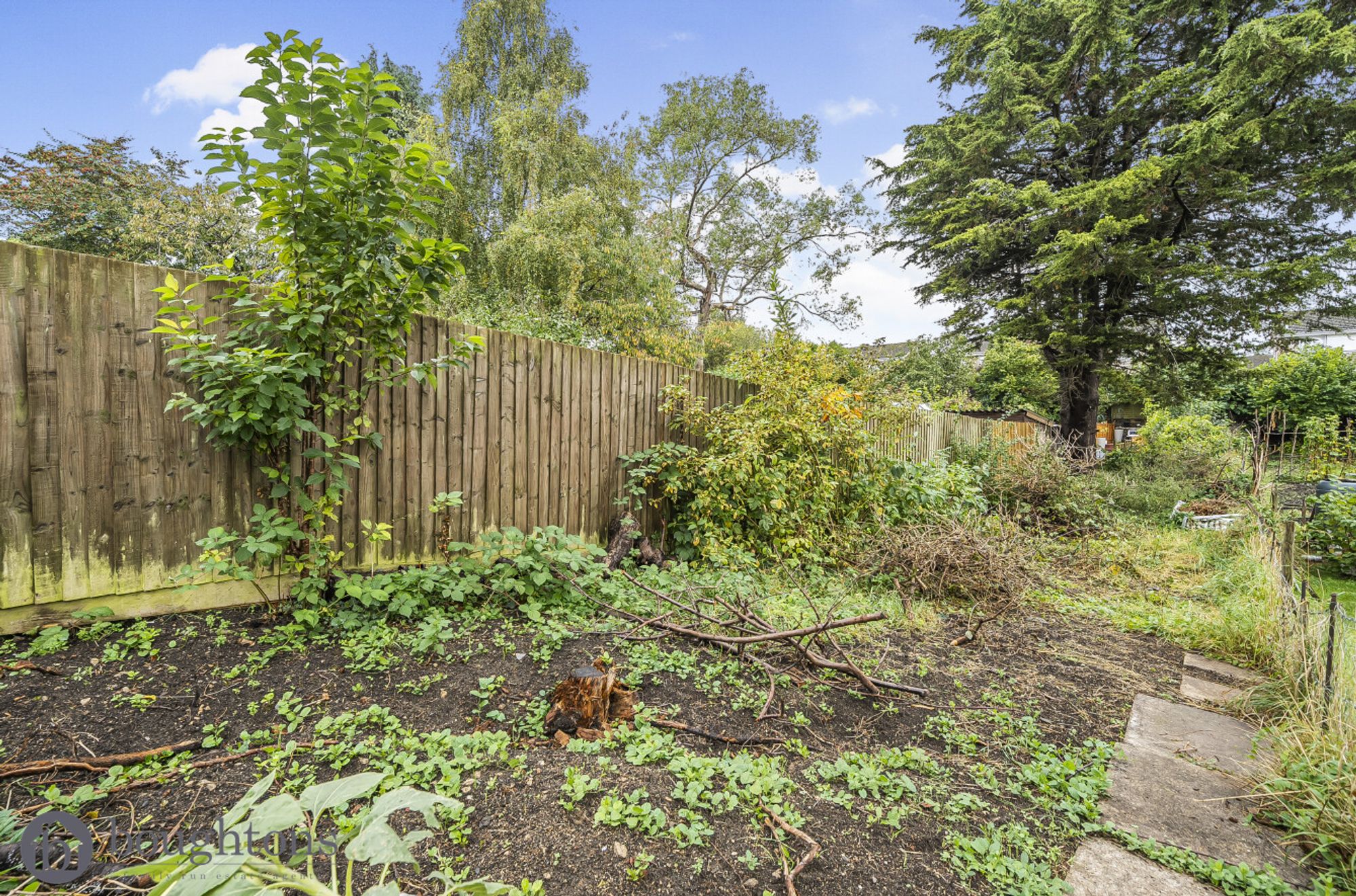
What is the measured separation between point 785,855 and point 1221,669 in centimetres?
303

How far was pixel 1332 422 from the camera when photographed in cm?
684

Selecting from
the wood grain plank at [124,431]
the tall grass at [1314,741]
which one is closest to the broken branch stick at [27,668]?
the wood grain plank at [124,431]

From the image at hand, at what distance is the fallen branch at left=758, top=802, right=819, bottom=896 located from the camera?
1.28 meters

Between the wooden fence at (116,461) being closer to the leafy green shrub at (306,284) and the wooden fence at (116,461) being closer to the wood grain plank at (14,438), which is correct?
the wood grain plank at (14,438)

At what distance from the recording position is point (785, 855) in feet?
4.43

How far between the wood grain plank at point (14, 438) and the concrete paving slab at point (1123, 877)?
362cm

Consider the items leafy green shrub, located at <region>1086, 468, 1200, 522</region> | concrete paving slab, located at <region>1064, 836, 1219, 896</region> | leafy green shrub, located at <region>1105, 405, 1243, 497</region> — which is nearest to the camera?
concrete paving slab, located at <region>1064, 836, 1219, 896</region>

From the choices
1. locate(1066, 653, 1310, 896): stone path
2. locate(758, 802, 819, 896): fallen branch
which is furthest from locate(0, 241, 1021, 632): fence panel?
locate(1066, 653, 1310, 896): stone path

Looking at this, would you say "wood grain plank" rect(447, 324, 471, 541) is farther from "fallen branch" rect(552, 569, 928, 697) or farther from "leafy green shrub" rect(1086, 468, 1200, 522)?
"leafy green shrub" rect(1086, 468, 1200, 522)

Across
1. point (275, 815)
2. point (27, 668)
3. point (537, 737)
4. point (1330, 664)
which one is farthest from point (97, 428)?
point (1330, 664)

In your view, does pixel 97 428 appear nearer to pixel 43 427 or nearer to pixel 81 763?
pixel 43 427

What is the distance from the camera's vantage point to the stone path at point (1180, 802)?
4.69ft

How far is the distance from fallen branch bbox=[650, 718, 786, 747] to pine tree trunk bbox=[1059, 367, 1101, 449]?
456 inches

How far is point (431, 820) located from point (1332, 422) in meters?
10.7
